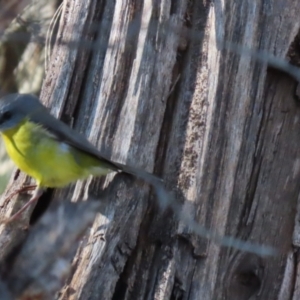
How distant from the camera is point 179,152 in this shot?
3.13 m

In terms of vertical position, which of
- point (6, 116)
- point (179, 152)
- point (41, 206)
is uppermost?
point (179, 152)

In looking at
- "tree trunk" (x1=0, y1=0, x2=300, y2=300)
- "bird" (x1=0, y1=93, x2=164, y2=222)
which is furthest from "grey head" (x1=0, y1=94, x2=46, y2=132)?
"tree trunk" (x1=0, y1=0, x2=300, y2=300)

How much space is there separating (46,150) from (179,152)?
2.11ft

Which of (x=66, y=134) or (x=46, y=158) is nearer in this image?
(x=66, y=134)

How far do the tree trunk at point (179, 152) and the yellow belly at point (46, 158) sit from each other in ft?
0.22

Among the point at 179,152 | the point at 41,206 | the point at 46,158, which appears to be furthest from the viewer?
the point at 46,158

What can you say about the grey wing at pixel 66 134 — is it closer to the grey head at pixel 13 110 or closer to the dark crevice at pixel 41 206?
the grey head at pixel 13 110

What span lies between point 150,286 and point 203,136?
584 mm

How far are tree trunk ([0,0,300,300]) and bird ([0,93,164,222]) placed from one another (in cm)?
5

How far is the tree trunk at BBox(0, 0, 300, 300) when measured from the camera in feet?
9.59

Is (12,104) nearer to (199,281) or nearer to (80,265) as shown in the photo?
(80,265)

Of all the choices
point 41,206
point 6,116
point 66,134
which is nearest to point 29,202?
point 41,206

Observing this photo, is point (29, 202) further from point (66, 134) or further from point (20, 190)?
point (66, 134)

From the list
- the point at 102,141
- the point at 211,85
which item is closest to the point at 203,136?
the point at 211,85
